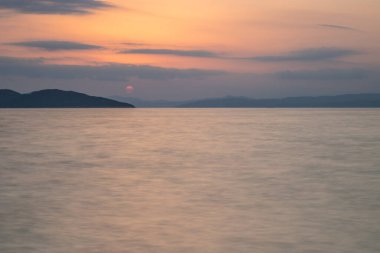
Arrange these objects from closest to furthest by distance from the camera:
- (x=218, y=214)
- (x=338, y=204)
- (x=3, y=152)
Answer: (x=218, y=214)
(x=338, y=204)
(x=3, y=152)

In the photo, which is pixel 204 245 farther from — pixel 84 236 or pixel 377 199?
pixel 377 199

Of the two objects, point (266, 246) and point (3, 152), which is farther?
point (3, 152)

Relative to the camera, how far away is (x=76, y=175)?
72.2 ft

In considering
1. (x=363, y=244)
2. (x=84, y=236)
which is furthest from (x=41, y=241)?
(x=363, y=244)

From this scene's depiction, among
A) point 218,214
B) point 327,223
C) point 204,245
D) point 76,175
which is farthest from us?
point 76,175

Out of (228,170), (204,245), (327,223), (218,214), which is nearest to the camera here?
(204,245)

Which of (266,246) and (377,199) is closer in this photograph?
(266,246)

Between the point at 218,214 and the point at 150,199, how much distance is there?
2.84m

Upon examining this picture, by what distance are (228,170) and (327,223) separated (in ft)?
39.0

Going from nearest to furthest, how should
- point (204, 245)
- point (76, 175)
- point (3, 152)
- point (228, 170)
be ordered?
point (204, 245) → point (76, 175) → point (228, 170) → point (3, 152)

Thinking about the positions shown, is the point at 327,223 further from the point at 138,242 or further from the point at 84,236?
the point at 84,236

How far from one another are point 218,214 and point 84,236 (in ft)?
13.1

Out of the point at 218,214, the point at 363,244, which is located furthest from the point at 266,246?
the point at 218,214

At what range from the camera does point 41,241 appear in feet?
34.8
